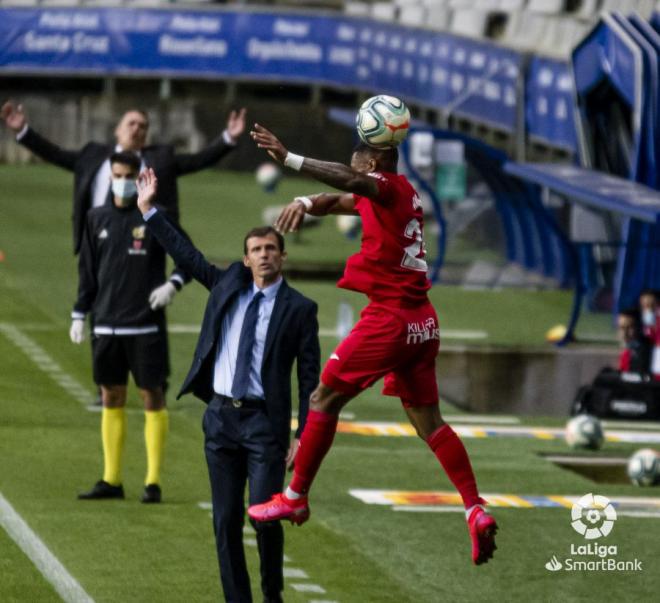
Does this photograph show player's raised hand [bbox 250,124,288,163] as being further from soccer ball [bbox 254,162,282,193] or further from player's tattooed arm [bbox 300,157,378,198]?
soccer ball [bbox 254,162,282,193]

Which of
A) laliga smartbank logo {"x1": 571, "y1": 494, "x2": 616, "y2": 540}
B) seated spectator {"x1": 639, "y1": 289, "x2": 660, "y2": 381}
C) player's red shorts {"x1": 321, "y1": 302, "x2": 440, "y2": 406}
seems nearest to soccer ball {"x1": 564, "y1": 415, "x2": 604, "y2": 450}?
seated spectator {"x1": 639, "y1": 289, "x2": 660, "y2": 381}

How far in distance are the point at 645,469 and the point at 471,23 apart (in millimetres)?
20493

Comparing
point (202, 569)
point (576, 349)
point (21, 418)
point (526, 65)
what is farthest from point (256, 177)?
point (202, 569)

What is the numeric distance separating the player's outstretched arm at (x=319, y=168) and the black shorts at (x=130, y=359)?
3.85m

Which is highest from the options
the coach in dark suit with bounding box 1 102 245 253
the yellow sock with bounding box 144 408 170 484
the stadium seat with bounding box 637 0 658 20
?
the stadium seat with bounding box 637 0 658 20

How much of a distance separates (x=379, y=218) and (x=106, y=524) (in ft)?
12.0

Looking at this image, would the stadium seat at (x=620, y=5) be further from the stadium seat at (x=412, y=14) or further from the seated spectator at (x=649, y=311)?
the seated spectator at (x=649, y=311)

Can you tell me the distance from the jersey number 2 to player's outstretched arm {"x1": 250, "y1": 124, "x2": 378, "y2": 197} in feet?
1.53

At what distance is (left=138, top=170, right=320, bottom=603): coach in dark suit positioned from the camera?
33.9 feet

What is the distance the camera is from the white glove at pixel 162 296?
13.3m

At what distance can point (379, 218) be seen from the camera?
34.0ft

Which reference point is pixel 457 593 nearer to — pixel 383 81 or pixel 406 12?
pixel 383 81

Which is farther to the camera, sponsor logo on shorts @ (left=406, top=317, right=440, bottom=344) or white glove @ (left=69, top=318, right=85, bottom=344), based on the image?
white glove @ (left=69, top=318, right=85, bottom=344)

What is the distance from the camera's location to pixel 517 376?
70.8ft
